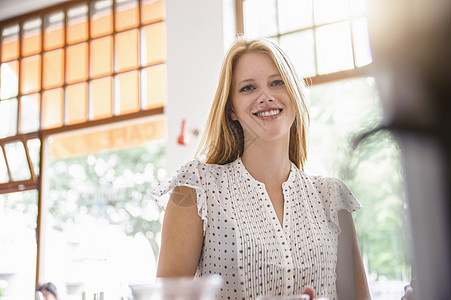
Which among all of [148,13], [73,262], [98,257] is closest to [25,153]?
[148,13]

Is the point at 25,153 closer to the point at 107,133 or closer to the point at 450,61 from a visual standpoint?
the point at 107,133

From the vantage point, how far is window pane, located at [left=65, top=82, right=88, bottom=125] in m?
4.05

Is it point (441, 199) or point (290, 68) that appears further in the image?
point (290, 68)

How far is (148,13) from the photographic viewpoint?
12.8ft

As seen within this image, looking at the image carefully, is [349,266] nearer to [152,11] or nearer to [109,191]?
[152,11]

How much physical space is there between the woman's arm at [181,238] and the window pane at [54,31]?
356 centimetres

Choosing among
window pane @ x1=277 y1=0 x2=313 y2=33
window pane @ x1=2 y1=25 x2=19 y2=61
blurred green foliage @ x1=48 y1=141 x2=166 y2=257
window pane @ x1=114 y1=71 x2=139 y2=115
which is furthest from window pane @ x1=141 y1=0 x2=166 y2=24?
blurred green foliage @ x1=48 y1=141 x2=166 y2=257

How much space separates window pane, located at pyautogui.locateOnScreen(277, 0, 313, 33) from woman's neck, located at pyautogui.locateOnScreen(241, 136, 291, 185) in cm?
224

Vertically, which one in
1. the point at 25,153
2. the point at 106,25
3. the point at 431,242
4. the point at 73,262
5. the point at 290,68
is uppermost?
the point at 106,25

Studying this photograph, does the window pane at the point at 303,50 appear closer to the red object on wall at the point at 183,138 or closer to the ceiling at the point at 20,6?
the red object on wall at the point at 183,138

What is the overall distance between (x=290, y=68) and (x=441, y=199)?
38.7 inches

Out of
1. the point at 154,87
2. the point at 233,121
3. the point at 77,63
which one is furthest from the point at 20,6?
the point at 233,121

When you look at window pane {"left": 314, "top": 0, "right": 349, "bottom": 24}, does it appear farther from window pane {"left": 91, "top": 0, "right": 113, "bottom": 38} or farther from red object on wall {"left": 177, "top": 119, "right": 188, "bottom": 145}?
window pane {"left": 91, "top": 0, "right": 113, "bottom": 38}

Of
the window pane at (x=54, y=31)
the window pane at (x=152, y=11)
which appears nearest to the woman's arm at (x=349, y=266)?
the window pane at (x=152, y=11)
